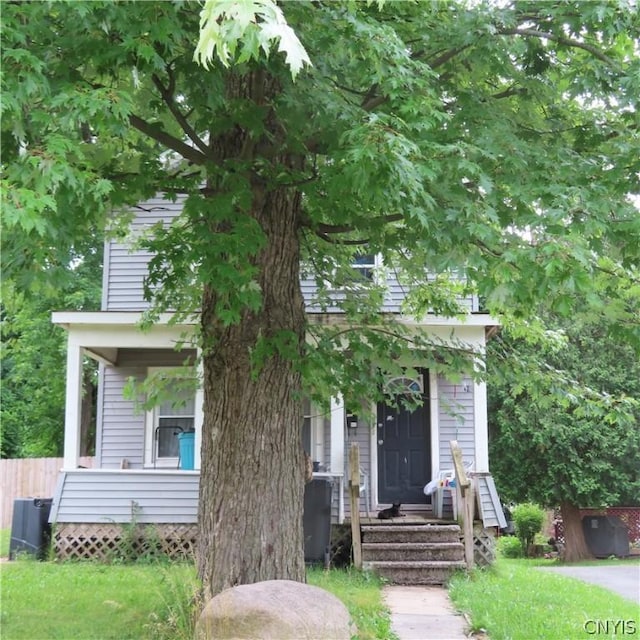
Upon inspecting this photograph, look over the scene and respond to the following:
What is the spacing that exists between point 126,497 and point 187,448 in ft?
4.84

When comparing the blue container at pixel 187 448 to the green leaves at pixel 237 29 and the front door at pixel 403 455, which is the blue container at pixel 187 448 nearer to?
the front door at pixel 403 455

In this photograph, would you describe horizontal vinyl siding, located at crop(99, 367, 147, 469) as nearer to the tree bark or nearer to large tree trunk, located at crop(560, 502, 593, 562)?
the tree bark

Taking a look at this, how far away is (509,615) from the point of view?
22.8 ft

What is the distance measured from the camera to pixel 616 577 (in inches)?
458

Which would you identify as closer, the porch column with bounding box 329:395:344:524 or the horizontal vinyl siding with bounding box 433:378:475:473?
the porch column with bounding box 329:395:344:524

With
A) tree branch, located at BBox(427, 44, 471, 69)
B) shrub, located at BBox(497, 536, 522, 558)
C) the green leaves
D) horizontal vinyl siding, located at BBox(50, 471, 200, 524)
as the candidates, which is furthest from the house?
shrub, located at BBox(497, 536, 522, 558)

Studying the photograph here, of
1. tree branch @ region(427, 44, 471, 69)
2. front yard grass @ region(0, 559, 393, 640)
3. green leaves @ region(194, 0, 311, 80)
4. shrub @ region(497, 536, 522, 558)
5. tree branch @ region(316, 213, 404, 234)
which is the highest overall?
tree branch @ region(427, 44, 471, 69)

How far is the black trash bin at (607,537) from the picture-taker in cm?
1639

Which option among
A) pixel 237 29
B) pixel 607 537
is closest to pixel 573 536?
pixel 607 537

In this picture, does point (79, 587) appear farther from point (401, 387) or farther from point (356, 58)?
point (356, 58)

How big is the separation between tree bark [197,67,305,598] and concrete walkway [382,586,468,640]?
1544 millimetres

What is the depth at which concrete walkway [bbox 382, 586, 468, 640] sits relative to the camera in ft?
21.1

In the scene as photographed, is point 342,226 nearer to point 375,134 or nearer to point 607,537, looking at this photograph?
point 375,134

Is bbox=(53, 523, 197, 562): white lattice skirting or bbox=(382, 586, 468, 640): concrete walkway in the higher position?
bbox=(53, 523, 197, 562): white lattice skirting
